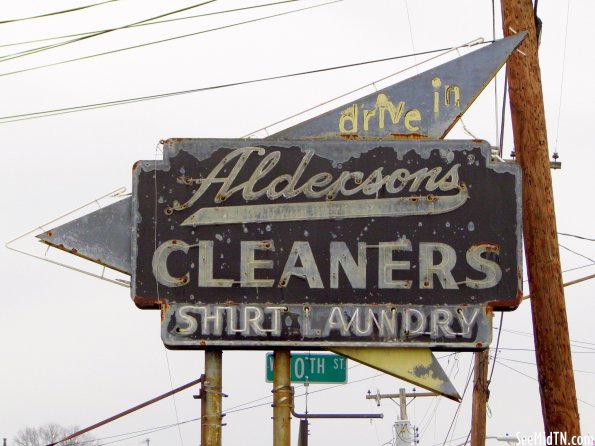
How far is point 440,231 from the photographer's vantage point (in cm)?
1614

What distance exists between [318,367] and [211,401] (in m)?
2.97

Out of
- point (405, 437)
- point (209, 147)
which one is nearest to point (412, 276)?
point (209, 147)

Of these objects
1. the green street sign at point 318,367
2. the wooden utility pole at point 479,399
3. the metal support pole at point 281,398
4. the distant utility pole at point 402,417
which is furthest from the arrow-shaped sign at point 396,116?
the distant utility pole at point 402,417

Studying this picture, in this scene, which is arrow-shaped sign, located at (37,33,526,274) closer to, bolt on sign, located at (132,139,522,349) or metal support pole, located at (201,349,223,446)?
bolt on sign, located at (132,139,522,349)

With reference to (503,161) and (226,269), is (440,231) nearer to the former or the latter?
(503,161)

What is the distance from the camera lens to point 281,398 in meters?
16.0

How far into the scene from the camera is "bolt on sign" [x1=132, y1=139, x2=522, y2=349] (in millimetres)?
15891

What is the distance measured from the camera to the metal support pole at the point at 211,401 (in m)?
15.8

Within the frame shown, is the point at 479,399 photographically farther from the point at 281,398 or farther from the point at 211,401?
the point at 211,401

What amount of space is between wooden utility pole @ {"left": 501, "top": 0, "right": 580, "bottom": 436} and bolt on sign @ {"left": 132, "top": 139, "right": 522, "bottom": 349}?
20 cm

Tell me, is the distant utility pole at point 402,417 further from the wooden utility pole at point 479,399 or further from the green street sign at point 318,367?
the green street sign at point 318,367

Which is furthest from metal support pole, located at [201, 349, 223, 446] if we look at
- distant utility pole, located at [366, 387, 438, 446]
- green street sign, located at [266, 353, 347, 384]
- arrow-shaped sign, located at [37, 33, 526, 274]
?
distant utility pole, located at [366, 387, 438, 446]

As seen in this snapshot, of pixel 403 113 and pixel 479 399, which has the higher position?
pixel 403 113

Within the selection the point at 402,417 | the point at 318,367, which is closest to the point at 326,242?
the point at 318,367
